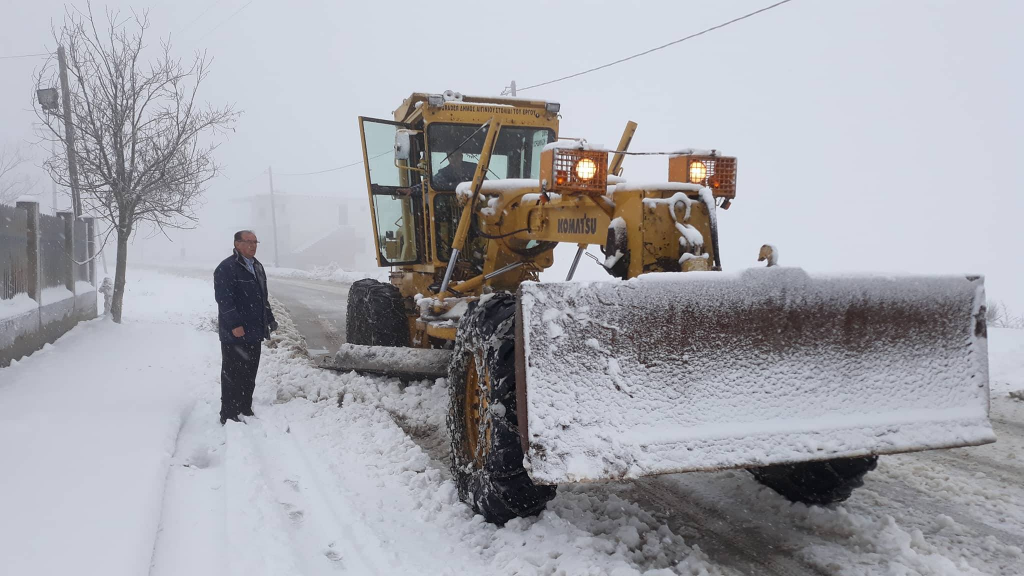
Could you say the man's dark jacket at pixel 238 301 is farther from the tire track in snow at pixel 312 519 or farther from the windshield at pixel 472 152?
the windshield at pixel 472 152

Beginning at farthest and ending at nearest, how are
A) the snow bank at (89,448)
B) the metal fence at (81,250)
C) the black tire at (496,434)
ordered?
the metal fence at (81,250) → the black tire at (496,434) → the snow bank at (89,448)

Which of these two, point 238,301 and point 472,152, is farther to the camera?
point 472,152

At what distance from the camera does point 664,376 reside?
2.85 metres

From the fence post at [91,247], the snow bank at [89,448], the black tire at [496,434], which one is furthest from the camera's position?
the fence post at [91,247]

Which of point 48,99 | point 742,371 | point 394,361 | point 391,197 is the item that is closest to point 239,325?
point 394,361

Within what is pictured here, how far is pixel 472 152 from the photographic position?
6531mm

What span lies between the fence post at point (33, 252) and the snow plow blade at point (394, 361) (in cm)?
381

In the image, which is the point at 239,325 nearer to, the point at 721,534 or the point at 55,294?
the point at 721,534

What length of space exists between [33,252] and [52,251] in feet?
4.10

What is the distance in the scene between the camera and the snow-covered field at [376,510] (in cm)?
290

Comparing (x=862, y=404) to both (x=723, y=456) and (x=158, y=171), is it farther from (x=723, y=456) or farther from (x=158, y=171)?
(x=158, y=171)

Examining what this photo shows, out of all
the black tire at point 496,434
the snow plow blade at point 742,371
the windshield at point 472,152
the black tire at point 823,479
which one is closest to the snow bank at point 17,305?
the windshield at point 472,152

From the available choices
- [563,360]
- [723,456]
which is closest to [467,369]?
[563,360]

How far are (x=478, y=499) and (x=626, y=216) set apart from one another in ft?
5.58
